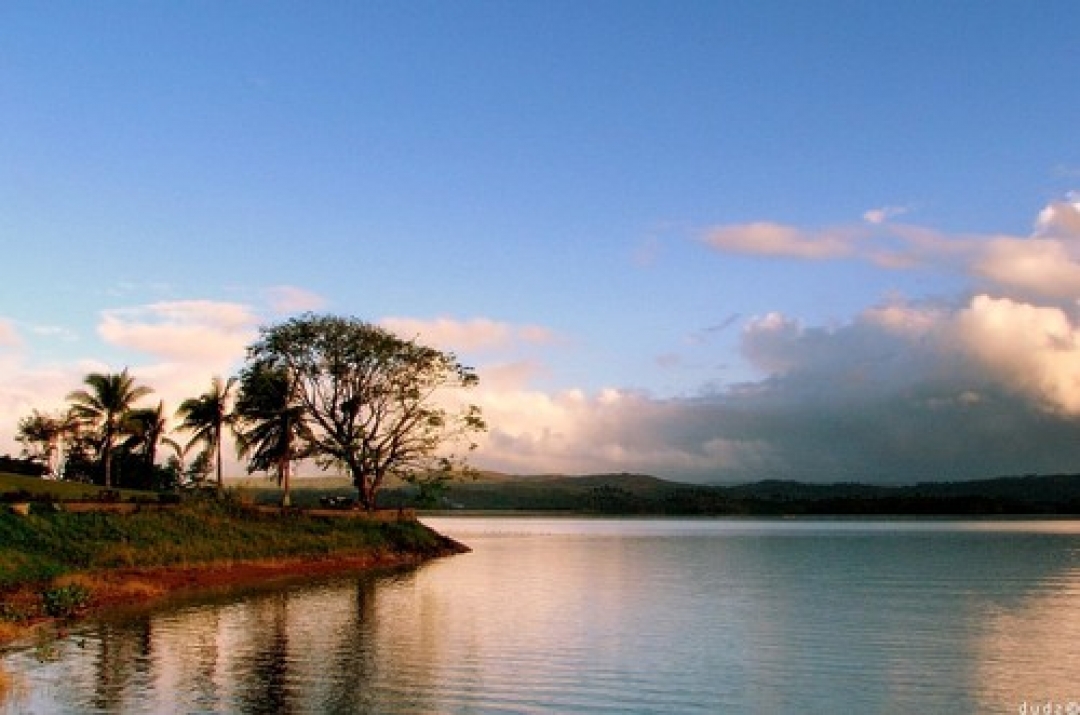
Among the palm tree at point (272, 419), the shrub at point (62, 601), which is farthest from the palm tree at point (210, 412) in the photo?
the shrub at point (62, 601)

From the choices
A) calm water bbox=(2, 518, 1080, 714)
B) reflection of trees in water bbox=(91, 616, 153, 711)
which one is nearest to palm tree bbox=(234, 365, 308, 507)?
calm water bbox=(2, 518, 1080, 714)

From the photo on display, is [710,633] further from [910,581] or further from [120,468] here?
[120,468]

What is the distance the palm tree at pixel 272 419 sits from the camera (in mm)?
92938

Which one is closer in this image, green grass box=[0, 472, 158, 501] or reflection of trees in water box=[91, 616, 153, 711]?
reflection of trees in water box=[91, 616, 153, 711]

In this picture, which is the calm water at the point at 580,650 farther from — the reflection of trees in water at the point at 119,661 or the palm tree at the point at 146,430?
the palm tree at the point at 146,430

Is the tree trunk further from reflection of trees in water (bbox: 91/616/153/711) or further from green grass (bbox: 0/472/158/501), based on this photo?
reflection of trees in water (bbox: 91/616/153/711)

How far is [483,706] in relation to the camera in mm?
26328

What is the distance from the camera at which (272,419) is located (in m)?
94.8

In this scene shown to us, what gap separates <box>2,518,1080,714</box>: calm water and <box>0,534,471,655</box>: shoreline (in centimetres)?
245

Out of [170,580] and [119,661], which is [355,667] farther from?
[170,580]

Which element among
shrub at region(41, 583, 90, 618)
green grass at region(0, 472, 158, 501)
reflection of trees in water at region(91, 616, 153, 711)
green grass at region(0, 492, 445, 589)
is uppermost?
green grass at region(0, 472, 158, 501)

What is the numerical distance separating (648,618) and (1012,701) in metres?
20.2

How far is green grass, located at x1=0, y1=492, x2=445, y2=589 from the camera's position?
5155 cm

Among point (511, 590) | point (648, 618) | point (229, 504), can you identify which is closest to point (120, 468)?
point (229, 504)
